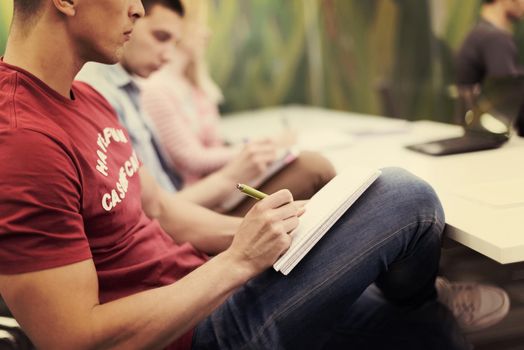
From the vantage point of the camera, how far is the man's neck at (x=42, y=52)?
980mm

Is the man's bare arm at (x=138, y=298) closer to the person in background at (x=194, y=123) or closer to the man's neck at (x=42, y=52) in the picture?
the man's neck at (x=42, y=52)

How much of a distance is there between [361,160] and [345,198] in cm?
70

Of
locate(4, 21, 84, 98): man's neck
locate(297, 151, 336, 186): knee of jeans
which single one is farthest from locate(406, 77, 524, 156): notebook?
locate(4, 21, 84, 98): man's neck

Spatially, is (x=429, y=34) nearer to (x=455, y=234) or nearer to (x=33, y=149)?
(x=455, y=234)

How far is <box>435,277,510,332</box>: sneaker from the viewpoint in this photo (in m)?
1.44

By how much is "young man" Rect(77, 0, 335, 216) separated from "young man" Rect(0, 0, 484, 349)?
0.49 meters

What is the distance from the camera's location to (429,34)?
2883mm

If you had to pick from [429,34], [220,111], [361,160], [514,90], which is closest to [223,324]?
[361,160]

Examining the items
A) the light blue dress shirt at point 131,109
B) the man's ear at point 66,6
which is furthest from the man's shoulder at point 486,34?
the man's ear at point 66,6

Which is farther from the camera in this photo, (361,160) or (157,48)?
(157,48)

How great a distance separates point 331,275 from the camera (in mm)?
1012

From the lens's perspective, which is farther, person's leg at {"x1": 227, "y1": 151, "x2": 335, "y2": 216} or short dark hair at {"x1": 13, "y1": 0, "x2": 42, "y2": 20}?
person's leg at {"x1": 227, "y1": 151, "x2": 335, "y2": 216}

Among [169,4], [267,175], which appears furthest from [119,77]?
[267,175]

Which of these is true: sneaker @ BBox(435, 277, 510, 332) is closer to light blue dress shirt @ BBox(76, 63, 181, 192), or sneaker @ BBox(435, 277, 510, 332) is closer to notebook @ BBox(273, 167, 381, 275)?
notebook @ BBox(273, 167, 381, 275)
